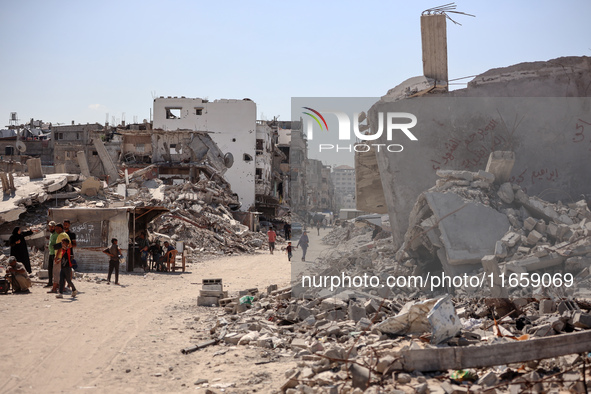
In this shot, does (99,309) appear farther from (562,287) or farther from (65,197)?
(65,197)

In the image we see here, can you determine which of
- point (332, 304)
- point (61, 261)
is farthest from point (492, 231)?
point (61, 261)

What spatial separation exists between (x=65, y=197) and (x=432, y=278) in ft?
58.4

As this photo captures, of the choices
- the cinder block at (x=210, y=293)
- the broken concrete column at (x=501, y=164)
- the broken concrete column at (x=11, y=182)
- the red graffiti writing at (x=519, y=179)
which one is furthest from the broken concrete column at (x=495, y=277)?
the broken concrete column at (x=11, y=182)

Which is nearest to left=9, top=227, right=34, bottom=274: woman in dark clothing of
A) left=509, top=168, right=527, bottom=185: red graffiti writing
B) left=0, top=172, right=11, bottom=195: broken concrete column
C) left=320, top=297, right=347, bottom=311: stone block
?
left=320, top=297, right=347, bottom=311: stone block

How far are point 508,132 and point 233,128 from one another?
35123mm

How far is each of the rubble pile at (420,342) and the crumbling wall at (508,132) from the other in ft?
12.8

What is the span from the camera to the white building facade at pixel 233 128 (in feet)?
147

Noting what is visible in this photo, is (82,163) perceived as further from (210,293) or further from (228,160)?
(210,293)

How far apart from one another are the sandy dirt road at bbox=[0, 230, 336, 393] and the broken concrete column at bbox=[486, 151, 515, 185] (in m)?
5.72

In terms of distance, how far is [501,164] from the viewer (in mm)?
10117

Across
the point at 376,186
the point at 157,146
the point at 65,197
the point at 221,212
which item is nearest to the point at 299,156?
the point at 157,146

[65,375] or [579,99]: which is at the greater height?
[579,99]

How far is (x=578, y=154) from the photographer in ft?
36.3

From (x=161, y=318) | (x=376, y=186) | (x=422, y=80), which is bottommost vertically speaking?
(x=161, y=318)
